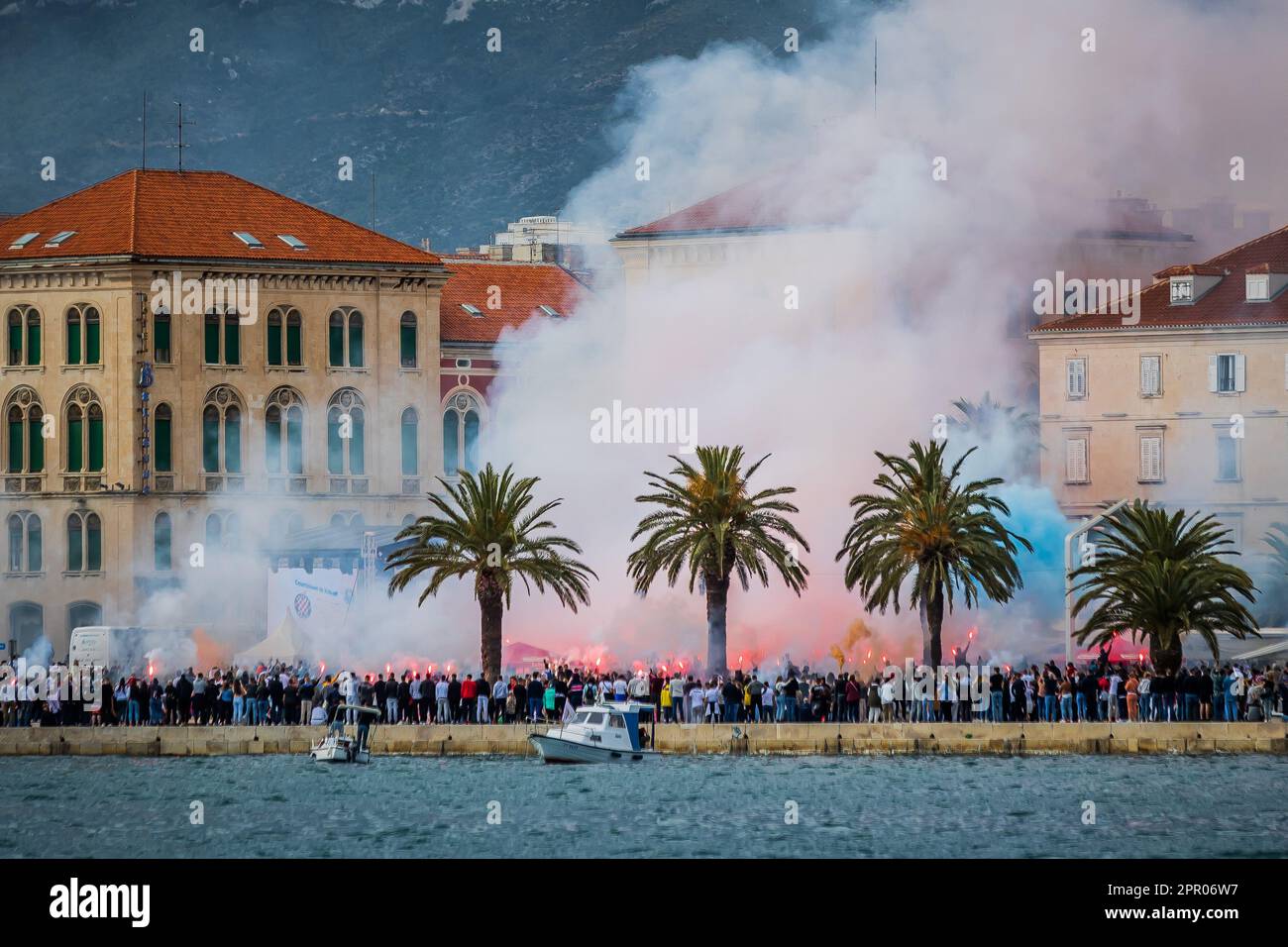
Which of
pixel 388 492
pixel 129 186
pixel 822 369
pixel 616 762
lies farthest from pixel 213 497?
pixel 616 762

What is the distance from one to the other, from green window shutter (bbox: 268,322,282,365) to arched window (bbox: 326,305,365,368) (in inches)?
79.9

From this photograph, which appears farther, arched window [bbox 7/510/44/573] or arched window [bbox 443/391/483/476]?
arched window [bbox 443/391/483/476]

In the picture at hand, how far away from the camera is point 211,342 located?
366ft

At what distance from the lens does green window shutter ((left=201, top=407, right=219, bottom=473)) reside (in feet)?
364

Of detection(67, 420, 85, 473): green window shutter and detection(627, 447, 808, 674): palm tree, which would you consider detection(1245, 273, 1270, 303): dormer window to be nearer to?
detection(627, 447, 808, 674): palm tree

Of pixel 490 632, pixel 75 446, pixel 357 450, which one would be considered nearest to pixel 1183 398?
pixel 357 450

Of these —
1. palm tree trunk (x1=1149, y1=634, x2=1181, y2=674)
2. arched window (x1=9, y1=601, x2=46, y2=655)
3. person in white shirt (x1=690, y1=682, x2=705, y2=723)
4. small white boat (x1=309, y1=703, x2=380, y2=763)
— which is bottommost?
small white boat (x1=309, y1=703, x2=380, y2=763)

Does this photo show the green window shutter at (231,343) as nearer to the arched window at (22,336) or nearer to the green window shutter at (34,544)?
the arched window at (22,336)

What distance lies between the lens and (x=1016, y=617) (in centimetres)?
9450

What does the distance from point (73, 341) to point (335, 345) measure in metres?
10.5

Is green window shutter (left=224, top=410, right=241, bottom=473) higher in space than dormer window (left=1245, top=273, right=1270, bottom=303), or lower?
lower

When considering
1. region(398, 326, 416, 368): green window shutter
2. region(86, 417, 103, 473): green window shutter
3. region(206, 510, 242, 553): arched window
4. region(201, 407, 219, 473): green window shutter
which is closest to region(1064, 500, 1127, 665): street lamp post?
region(398, 326, 416, 368): green window shutter
